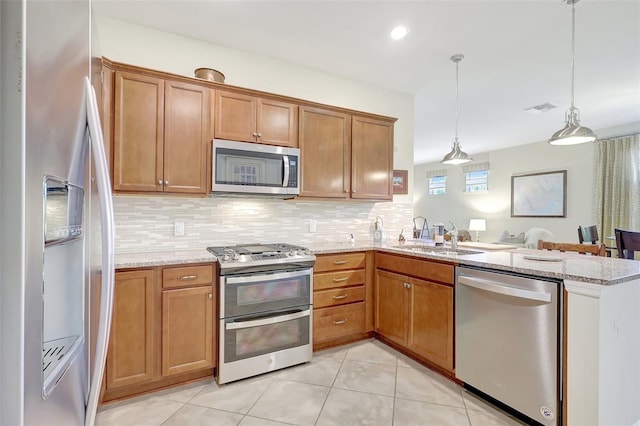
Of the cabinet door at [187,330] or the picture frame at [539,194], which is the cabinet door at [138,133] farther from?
the picture frame at [539,194]

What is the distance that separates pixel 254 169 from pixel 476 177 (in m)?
6.84

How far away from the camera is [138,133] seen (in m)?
2.18

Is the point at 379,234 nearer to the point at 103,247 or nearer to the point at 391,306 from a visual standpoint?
the point at 391,306

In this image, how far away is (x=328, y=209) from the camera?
3.36 m

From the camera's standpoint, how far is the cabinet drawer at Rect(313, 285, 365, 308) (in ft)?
8.65

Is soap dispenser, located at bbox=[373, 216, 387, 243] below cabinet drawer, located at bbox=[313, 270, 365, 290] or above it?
above

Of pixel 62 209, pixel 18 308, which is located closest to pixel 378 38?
pixel 62 209

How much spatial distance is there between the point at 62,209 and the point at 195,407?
174 cm

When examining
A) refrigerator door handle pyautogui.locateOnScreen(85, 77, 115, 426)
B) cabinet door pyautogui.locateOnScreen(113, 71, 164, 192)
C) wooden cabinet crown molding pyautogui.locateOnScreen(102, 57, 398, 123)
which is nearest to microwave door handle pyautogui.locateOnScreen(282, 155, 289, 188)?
wooden cabinet crown molding pyautogui.locateOnScreen(102, 57, 398, 123)

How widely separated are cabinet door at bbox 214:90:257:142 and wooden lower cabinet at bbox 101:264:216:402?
1076 millimetres

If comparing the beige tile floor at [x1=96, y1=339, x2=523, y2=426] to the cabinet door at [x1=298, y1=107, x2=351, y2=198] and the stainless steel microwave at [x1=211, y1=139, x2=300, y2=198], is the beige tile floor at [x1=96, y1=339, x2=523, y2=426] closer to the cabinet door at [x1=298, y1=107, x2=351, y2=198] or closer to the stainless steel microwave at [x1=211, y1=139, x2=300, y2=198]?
the stainless steel microwave at [x1=211, y1=139, x2=300, y2=198]

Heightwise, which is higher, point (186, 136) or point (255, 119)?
point (255, 119)

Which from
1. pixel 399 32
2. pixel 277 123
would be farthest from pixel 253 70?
pixel 399 32

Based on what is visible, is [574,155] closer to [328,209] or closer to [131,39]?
[328,209]
